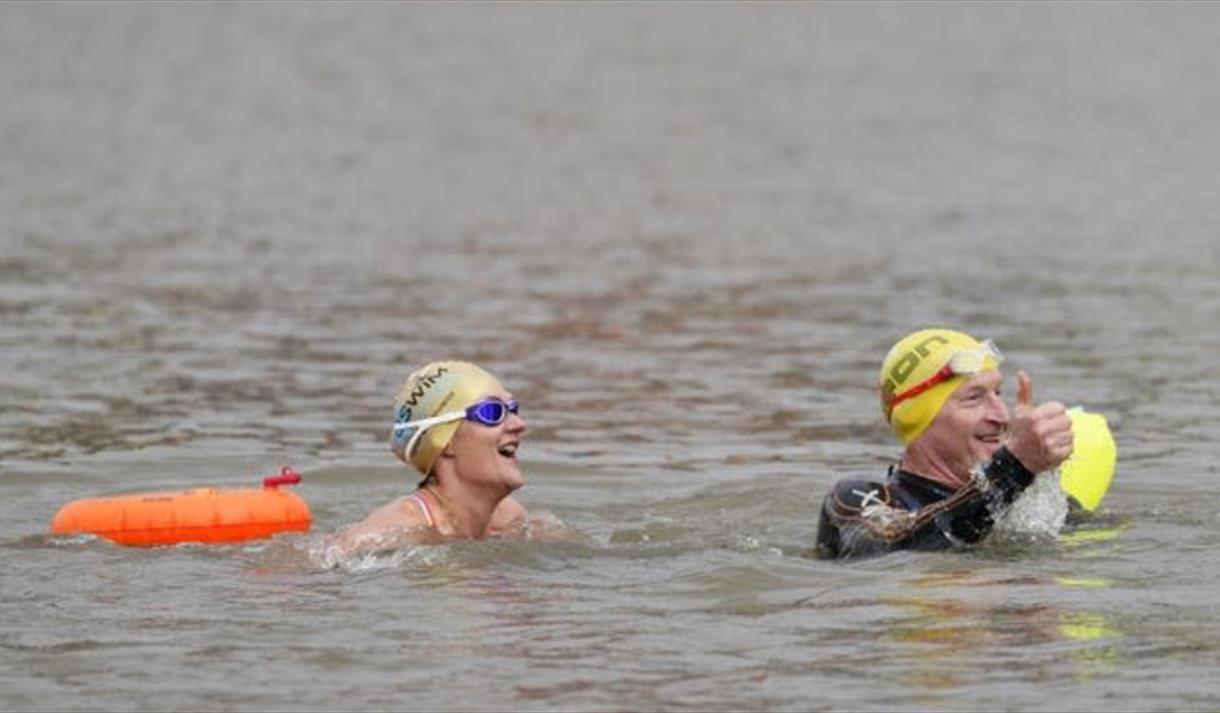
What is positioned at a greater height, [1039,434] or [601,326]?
[1039,434]

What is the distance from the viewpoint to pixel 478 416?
13836 mm

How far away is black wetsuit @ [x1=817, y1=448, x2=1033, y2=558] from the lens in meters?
13.3

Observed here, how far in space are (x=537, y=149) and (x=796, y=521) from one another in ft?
88.3

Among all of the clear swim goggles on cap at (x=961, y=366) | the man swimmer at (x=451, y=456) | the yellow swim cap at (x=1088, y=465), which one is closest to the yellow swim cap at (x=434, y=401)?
the man swimmer at (x=451, y=456)

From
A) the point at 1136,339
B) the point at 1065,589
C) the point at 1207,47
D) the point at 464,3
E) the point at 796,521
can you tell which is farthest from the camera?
the point at 464,3

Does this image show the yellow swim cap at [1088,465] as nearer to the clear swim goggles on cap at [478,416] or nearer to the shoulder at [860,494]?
the shoulder at [860,494]

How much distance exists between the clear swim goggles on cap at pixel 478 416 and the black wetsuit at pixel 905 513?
156cm

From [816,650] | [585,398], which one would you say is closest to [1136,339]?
[585,398]

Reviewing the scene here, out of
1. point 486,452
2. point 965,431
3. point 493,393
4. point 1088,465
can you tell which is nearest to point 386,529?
point 486,452

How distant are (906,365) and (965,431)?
1.41ft

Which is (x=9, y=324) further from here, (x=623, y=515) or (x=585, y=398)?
(x=623, y=515)

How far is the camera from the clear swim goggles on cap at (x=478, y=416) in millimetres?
13844

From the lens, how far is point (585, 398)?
21344mm

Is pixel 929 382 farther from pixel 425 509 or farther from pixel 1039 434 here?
pixel 425 509
